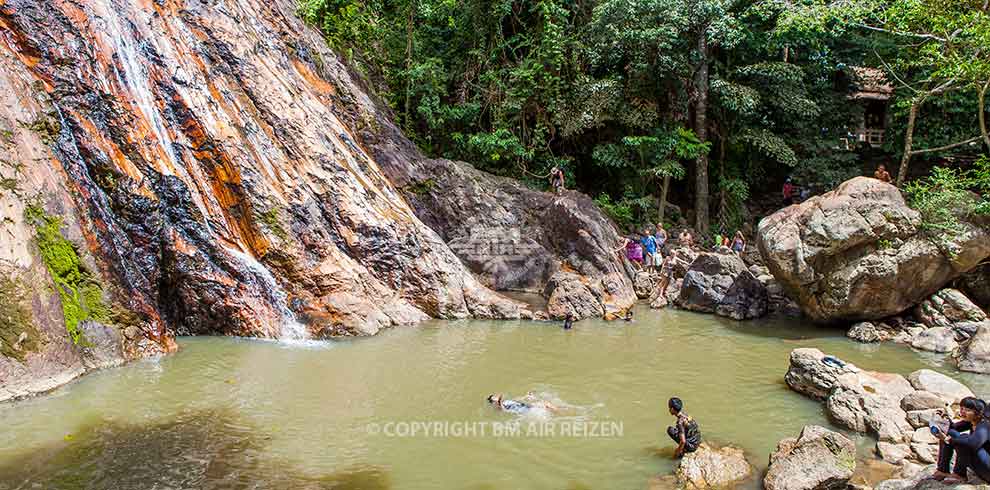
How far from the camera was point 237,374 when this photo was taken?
9383mm

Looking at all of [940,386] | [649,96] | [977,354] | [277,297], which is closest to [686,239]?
[649,96]

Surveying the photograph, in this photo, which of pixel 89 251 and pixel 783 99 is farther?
pixel 783 99

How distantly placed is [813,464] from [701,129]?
57.6 ft

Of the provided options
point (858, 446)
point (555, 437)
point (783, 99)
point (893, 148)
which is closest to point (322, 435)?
point (555, 437)

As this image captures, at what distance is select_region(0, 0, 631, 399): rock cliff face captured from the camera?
31.1 ft

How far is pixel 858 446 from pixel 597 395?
3.42 meters

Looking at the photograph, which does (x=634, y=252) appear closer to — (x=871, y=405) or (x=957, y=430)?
(x=871, y=405)

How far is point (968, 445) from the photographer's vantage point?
18.8ft

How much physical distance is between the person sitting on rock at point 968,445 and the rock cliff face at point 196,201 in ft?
31.4

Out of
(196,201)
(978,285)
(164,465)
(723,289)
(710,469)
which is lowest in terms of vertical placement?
(710,469)

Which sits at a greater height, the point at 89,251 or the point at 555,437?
the point at 89,251

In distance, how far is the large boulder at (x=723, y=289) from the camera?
15531mm

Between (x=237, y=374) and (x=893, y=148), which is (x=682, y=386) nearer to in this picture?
(x=237, y=374)

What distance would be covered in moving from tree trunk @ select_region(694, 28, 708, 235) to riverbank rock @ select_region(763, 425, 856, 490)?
16.5 metres
